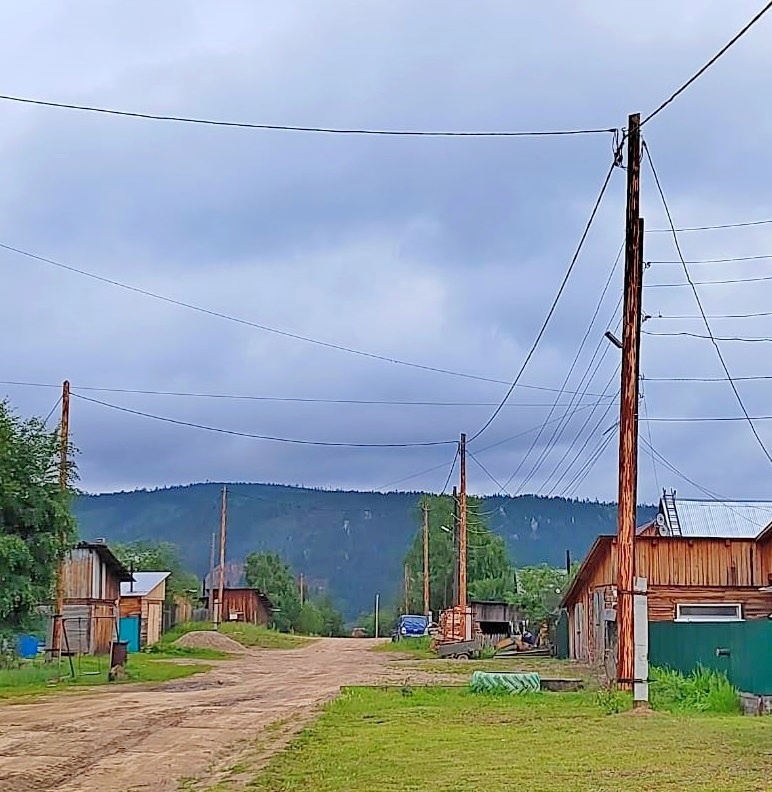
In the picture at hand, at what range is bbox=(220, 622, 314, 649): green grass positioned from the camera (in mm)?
73625

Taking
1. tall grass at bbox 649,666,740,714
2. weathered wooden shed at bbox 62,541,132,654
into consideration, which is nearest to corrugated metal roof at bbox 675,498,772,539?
tall grass at bbox 649,666,740,714

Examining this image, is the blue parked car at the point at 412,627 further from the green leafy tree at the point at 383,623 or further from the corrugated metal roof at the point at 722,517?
the corrugated metal roof at the point at 722,517

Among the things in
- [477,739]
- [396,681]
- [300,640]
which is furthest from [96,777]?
[300,640]

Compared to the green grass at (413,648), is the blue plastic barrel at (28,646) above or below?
above

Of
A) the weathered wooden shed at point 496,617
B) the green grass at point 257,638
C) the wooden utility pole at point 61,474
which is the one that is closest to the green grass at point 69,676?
the wooden utility pole at point 61,474

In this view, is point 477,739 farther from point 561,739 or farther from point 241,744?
point 241,744

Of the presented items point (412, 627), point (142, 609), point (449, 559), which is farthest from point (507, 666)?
point (449, 559)

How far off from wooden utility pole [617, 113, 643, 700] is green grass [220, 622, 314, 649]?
51.6 m

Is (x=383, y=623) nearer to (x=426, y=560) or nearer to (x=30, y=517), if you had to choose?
(x=426, y=560)

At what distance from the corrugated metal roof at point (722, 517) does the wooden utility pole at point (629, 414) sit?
2402 centimetres

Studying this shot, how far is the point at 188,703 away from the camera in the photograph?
2806 cm

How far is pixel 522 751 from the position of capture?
16.4 metres

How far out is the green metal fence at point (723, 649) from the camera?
76.6ft

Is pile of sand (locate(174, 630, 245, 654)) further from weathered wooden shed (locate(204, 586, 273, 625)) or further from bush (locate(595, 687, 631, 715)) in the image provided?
bush (locate(595, 687, 631, 715))
